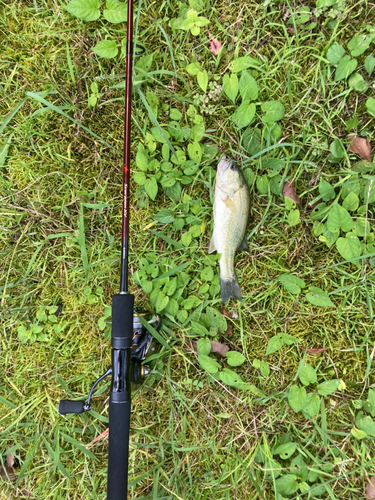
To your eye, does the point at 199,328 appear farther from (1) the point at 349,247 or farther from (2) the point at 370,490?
(2) the point at 370,490

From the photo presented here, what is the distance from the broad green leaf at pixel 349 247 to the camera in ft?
6.82

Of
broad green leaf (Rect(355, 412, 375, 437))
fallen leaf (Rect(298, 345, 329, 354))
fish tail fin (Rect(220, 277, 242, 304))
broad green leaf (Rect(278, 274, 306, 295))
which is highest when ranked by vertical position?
broad green leaf (Rect(278, 274, 306, 295))

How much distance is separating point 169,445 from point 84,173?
6.45 ft

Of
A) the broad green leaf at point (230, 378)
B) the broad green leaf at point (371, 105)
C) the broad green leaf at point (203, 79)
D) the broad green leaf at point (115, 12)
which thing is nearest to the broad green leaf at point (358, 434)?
the broad green leaf at point (230, 378)

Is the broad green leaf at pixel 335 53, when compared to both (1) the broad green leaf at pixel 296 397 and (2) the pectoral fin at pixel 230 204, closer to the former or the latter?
(2) the pectoral fin at pixel 230 204

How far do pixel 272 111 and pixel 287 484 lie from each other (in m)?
2.40

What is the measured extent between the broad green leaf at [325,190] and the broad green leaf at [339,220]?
0.10 meters

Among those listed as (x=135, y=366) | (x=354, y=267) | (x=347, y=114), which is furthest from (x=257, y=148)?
(x=135, y=366)

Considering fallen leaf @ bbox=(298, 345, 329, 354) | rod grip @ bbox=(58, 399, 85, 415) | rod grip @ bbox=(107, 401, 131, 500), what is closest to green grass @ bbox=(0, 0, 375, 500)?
fallen leaf @ bbox=(298, 345, 329, 354)

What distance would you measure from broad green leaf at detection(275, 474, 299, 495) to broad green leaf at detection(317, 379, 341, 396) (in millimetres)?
562

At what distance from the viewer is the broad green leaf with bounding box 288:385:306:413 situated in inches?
81.9

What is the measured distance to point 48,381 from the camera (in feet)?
7.54

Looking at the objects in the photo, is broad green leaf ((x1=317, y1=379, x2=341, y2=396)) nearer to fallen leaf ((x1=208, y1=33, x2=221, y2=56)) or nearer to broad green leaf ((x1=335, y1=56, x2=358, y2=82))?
broad green leaf ((x1=335, y1=56, x2=358, y2=82))

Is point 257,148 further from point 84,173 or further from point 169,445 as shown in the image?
point 169,445
